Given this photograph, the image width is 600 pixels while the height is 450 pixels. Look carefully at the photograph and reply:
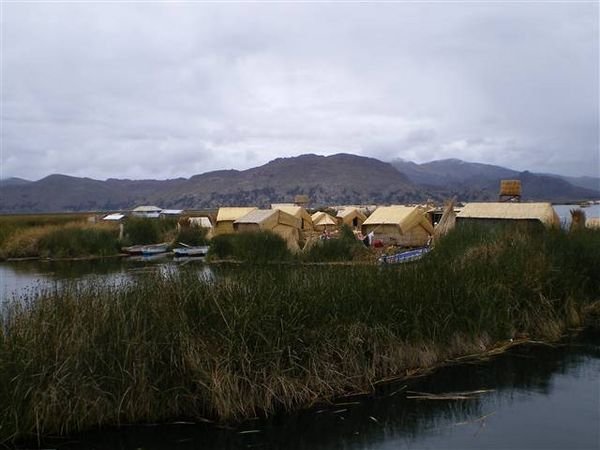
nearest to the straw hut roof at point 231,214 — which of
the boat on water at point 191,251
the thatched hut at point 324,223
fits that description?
the boat on water at point 191,251

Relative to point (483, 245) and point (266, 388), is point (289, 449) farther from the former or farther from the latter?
point (483, 245)

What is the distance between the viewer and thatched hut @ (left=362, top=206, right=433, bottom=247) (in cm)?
2675

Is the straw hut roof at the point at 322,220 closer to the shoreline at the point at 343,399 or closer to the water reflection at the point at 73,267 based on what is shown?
the water reflection at the point at 73,267

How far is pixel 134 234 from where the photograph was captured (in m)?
36.7

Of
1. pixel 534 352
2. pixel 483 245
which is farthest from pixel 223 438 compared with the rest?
pixel 483 245

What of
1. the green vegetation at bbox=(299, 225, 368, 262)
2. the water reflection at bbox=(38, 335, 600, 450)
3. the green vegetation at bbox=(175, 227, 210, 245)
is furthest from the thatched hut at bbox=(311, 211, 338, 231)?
the water reflection at bbox=(38, 335, 600, 450)

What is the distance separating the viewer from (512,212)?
76.0ft

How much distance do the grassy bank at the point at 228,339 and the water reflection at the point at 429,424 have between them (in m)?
0.26

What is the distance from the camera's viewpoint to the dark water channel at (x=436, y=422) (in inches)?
293

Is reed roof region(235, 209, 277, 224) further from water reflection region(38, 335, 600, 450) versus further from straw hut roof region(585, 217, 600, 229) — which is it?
water reflection region(38, 335, 600, 450)

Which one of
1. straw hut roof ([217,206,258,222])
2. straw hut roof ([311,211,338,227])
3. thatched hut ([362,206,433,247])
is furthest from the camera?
straw hut roof ([311,211,338,227])

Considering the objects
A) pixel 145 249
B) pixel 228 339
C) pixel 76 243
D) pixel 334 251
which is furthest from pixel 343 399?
pixel 76 243

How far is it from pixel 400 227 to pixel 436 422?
18.8 m

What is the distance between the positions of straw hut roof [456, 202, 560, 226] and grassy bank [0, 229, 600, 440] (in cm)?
1235
